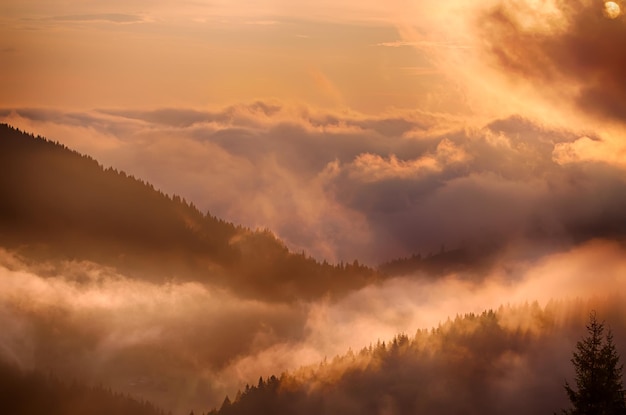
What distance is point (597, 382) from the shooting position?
218ft

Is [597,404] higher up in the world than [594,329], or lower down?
lower down

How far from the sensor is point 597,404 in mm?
66125

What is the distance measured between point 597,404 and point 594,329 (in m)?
4.91

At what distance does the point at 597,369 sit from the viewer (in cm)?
6638

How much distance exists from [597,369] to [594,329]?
2736mm

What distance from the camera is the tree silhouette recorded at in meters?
65.7

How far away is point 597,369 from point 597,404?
2.24 meters

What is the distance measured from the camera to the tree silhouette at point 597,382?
65688 millimetres

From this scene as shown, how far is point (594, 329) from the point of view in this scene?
222 feet
